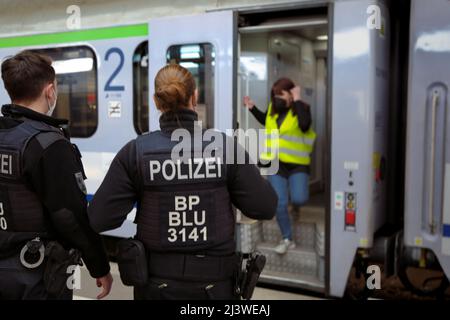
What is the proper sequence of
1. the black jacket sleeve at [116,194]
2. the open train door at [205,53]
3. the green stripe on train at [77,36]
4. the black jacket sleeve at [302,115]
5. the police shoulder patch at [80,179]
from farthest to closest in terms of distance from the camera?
the black jacket sleeve at [302,115] → the green stripe on train at [77,36] → the open train door at [205,53] → the police shoulder patch at [80,179] → the black jacket sleeve at [116,194]

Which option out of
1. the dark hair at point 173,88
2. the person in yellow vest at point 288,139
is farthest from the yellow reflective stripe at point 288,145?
the dark hair at point 173,88

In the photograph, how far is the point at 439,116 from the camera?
322 cm

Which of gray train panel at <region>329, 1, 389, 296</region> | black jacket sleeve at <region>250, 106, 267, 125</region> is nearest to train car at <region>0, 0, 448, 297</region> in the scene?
gray train panel at <region>329, 1, 389, 296</region>

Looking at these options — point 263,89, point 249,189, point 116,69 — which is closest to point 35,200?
point 249,189

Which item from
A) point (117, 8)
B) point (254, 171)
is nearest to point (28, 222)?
point (254, 171)

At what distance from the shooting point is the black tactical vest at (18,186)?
6.56 feet

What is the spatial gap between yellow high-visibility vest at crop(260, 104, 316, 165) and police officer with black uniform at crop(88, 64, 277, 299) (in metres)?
2.38

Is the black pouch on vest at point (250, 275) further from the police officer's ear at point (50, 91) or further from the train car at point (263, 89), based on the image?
the train car at point (263, 89)

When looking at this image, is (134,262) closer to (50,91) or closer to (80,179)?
(80,179)

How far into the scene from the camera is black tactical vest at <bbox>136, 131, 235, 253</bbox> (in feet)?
6.38

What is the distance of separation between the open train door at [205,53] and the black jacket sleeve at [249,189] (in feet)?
5.88

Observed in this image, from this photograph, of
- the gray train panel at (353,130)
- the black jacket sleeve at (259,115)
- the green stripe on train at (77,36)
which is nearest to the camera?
the gray train panel at (353,130)

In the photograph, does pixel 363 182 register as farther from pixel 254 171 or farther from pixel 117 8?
pixel 117 8

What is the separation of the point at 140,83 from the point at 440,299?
294cm
